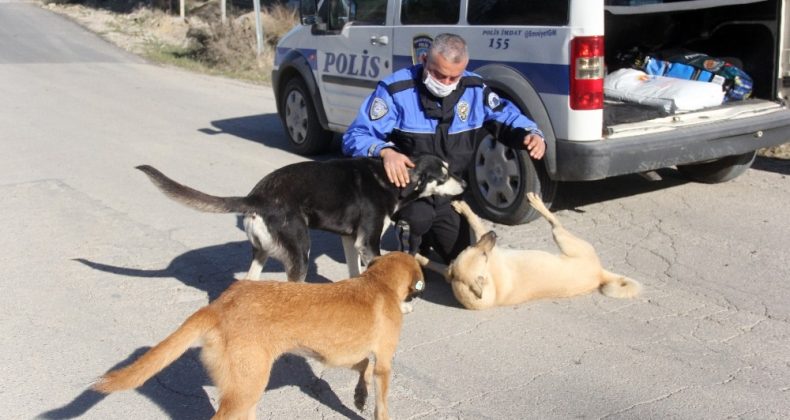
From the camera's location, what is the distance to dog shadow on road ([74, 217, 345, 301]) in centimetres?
507

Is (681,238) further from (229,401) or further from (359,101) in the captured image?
(229,401)

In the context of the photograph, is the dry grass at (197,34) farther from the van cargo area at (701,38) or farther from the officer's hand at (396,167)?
the officer's hand at (396,167)

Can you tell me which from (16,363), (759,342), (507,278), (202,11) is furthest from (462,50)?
(202,11)

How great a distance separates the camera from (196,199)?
13.5 ft

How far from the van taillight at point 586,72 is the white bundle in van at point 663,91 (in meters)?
1.16

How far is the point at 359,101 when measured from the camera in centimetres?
771

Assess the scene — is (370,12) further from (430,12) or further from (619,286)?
(619,286)

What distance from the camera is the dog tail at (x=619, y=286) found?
465 cm

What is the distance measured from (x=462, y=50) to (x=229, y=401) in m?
2.49

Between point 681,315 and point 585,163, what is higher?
point 585,163

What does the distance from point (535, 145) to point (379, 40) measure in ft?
9.68

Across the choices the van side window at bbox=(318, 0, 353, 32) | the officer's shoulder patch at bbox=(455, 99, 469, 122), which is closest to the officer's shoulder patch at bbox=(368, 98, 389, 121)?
the officer's shoulder patch at bbox=(455, 99, 469, 122)

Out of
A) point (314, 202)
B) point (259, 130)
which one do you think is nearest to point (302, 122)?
point (259, 130)

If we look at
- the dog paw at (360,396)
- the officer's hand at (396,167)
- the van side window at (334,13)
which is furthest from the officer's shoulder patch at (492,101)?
the van side window at (334,13)
